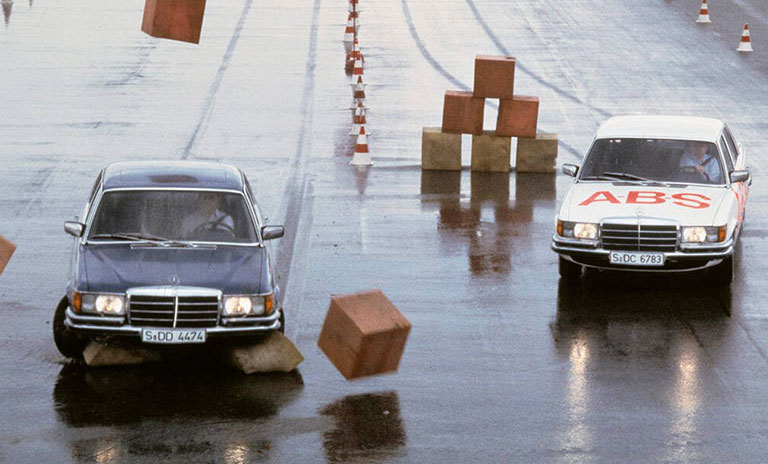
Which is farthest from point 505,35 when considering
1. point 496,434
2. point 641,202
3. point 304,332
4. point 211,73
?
point 496,434

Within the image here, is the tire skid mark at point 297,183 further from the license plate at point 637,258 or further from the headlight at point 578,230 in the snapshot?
the license plate at point 637,258

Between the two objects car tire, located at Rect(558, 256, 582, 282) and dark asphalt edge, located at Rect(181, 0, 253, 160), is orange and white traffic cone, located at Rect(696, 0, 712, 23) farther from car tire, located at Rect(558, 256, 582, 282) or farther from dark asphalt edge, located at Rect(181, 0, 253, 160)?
car tire, located at Rect(558, 256, 582, 282)

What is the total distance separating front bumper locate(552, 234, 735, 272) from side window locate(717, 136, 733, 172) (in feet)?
5.17

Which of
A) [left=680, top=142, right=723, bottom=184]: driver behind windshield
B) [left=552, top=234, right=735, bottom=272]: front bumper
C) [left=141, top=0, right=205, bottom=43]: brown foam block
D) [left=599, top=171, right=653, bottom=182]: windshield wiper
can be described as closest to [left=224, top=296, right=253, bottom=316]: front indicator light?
[left=552, top=234, right=735, bottom=272]: front bumper

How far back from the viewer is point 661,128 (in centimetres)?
1658

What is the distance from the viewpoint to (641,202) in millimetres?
15086

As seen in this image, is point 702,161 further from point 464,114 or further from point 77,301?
point 77,301

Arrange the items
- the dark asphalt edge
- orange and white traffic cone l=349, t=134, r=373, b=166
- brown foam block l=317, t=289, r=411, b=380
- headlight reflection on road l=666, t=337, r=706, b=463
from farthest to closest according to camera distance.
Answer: the dark asphalt edge
orange and white traffic cone l=349, t=134, r=373, b=166
brown foam block l=317, t=289, r=411, b=380
headlight reflection on road l=666, t=337, r=706, b=463

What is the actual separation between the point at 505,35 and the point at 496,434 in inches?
972

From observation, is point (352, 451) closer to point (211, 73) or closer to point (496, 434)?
point (496, 434)

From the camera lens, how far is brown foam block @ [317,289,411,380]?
11.5 metres

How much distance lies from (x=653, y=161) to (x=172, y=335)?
6612mm

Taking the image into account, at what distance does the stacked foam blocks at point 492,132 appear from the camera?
2144 cm

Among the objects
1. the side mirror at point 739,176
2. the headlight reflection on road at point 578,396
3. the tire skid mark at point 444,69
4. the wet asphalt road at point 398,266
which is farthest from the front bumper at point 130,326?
the tire skid mark at point 444,69
